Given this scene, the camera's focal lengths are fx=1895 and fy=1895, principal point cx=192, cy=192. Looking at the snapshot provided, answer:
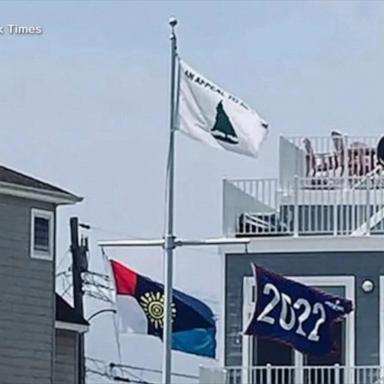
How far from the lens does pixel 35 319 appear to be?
3944 cm

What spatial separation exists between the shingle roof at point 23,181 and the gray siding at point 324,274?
292 inches

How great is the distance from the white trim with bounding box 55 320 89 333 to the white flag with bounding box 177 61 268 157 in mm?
13923

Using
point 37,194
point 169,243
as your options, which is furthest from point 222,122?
point 37,194

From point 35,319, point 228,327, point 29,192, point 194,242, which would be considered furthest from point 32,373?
point 194,242

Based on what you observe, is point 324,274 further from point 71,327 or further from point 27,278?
point 71,327

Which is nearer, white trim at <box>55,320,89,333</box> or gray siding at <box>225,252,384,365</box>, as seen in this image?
gray siding at <box>225,252,384,365</box>

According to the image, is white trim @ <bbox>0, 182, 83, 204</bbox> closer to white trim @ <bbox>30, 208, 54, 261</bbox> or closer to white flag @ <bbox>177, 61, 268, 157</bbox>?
white trim @ <bbox>30, 208, 54, 261</bbox>

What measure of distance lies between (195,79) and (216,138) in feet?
3.94

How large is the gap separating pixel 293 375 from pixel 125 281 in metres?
3.56

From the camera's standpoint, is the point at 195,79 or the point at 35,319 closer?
the point at 195,79

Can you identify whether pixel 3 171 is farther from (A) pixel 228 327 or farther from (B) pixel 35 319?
(A) pixel 228 327

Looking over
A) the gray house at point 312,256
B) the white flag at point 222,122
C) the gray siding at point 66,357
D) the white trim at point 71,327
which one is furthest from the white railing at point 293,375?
the gray siding at point 66,357

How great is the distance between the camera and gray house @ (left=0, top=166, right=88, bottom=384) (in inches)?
1521

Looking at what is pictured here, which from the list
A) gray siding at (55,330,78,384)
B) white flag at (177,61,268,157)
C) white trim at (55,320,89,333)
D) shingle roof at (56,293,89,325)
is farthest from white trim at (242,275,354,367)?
shingle roof at (56,293,89,325)
